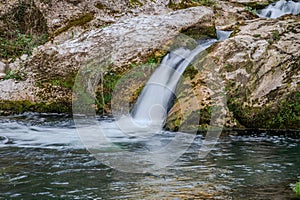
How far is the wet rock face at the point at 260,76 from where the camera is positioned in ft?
28.7

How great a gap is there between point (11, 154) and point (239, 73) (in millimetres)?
5461

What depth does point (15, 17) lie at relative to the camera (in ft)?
55.2

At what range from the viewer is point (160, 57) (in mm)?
11469

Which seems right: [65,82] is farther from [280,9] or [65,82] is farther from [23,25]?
[280,9]

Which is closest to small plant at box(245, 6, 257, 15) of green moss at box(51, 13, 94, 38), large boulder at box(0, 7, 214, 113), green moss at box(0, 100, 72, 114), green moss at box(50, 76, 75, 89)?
large boulder at box(0, 7, 214, 113)

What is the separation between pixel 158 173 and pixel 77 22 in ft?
37.0

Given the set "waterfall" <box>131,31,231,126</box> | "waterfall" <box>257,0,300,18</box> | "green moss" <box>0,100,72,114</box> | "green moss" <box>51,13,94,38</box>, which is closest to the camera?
"waterfall" <box>131,31,231,126</box>

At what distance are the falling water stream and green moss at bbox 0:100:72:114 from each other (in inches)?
58.6

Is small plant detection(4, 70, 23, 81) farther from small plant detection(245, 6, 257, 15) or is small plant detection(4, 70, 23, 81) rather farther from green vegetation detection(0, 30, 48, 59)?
small plant detection(245, 6, 257, 15)

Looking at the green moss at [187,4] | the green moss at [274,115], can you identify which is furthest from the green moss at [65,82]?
the green moss at [187,4]

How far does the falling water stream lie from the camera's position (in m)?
4.76

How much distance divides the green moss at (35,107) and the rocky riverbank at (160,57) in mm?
28

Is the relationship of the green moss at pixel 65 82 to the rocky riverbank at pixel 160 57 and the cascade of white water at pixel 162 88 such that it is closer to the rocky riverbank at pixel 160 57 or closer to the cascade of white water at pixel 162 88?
the rocky riverbank at pixel 160 57

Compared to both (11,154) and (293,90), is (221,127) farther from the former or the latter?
(11,154)
